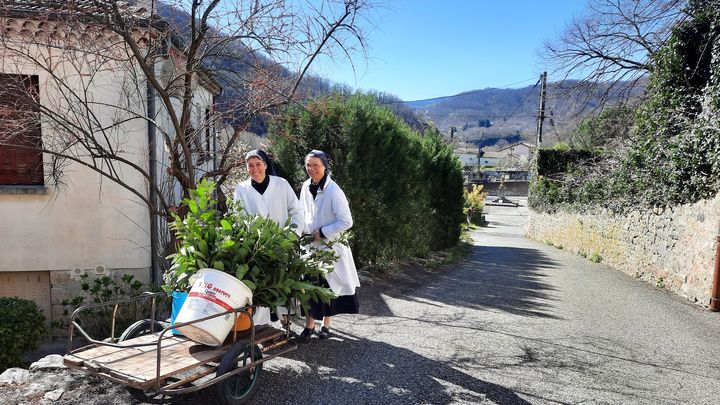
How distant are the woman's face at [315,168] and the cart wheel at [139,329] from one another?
6.39 feet

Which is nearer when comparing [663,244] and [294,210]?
[294,210]

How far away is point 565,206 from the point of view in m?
18.1

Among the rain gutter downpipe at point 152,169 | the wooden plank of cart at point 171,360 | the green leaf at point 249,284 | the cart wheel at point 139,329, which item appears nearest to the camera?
the wooden plank of cart at point 171,360

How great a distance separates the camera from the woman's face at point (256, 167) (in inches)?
171

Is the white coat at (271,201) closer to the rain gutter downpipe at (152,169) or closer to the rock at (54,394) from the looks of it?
the rock at (54,394)

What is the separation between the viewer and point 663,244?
29.9 ft

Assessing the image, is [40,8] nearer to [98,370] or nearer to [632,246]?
[98,370]

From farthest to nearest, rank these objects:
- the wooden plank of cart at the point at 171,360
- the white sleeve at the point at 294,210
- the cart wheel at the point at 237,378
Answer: the white sleeve at the point at 294,210 < the cart wheel at the point at 237,378 < the wooden plank of cart at the point at 171,360

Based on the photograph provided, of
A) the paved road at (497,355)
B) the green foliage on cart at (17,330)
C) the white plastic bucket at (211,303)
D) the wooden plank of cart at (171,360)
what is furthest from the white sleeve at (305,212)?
the green foliage on cart at (17,330)

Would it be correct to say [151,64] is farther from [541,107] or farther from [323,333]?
[541,107]

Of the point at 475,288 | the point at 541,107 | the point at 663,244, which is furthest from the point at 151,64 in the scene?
the point at 541,107

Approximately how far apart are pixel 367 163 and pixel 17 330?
5718 mm

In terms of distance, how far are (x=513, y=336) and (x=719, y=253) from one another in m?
3.85

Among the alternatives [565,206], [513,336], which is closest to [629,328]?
[513,336]
